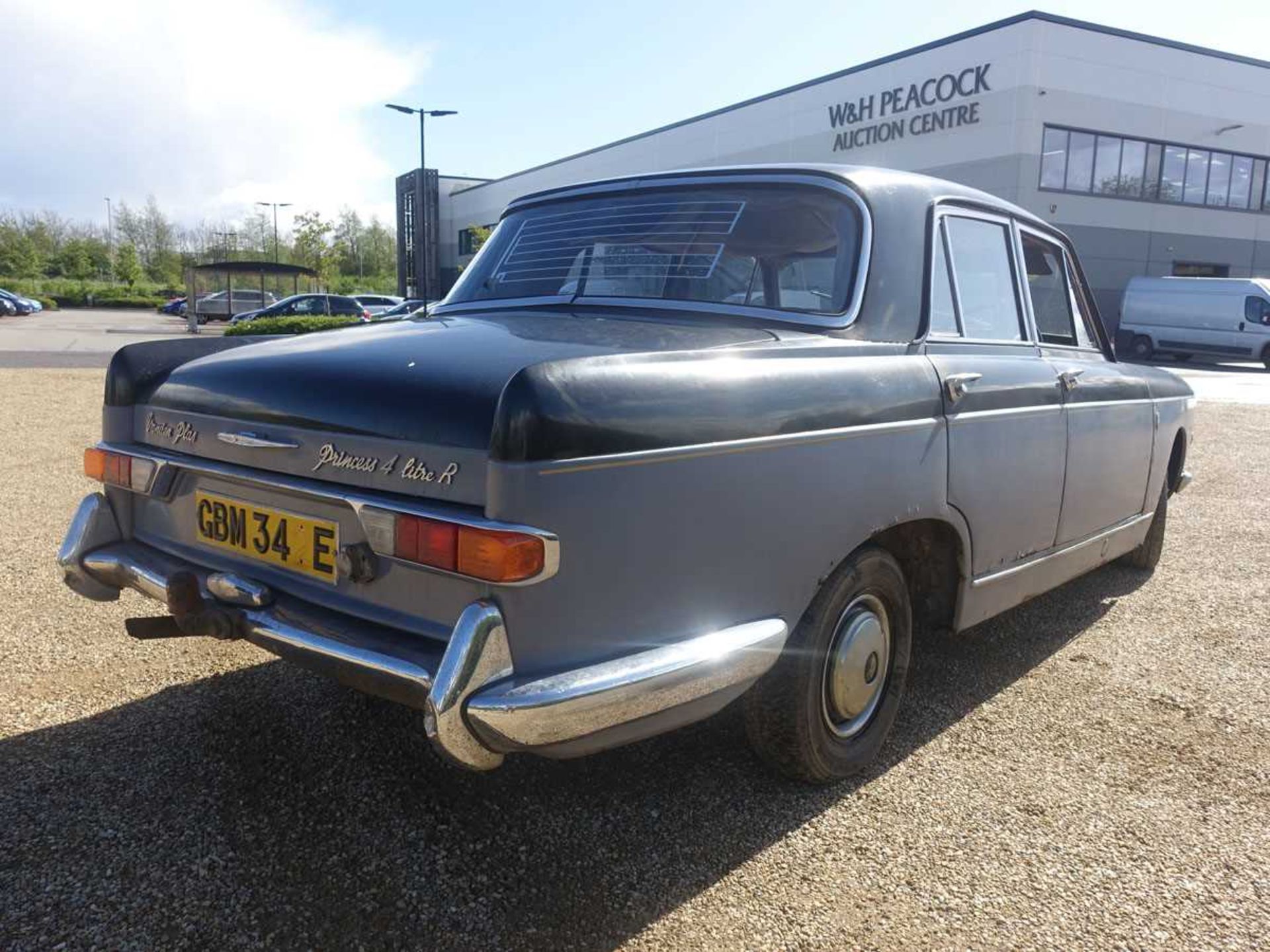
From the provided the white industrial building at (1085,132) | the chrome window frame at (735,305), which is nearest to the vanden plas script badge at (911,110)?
the white industrial building at (1085,132)

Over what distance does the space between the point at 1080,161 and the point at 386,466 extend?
30398 millimetres

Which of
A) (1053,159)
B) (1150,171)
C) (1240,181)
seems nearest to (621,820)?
(1053,159)

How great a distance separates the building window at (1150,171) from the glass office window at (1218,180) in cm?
2

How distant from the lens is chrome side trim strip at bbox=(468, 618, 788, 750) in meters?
1.89

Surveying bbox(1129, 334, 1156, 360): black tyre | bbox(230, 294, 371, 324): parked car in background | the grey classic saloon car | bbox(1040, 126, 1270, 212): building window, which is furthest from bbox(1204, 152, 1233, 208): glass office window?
the grey classic saloon car

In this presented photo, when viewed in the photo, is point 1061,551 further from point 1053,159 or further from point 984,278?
point 1053,159

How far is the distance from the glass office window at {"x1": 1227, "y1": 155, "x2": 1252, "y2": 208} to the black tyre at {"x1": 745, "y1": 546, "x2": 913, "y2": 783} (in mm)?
34696

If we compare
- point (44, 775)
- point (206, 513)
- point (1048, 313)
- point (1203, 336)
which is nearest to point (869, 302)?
point (1048, 313)

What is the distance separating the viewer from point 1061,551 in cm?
363

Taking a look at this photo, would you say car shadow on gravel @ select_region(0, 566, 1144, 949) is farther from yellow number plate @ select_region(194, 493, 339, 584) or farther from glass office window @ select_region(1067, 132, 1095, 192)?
glass office window @ select_region(1067, 132, 1095, 192)

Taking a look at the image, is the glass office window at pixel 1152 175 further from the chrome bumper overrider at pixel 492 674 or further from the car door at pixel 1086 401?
the chrome bumper overrider at pixel 492 674

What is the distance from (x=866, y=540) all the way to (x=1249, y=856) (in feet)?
4.17

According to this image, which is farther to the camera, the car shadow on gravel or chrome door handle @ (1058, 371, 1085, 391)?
chrome door handle @ (1058, 371, 1085, 391)

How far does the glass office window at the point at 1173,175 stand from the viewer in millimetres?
29469
